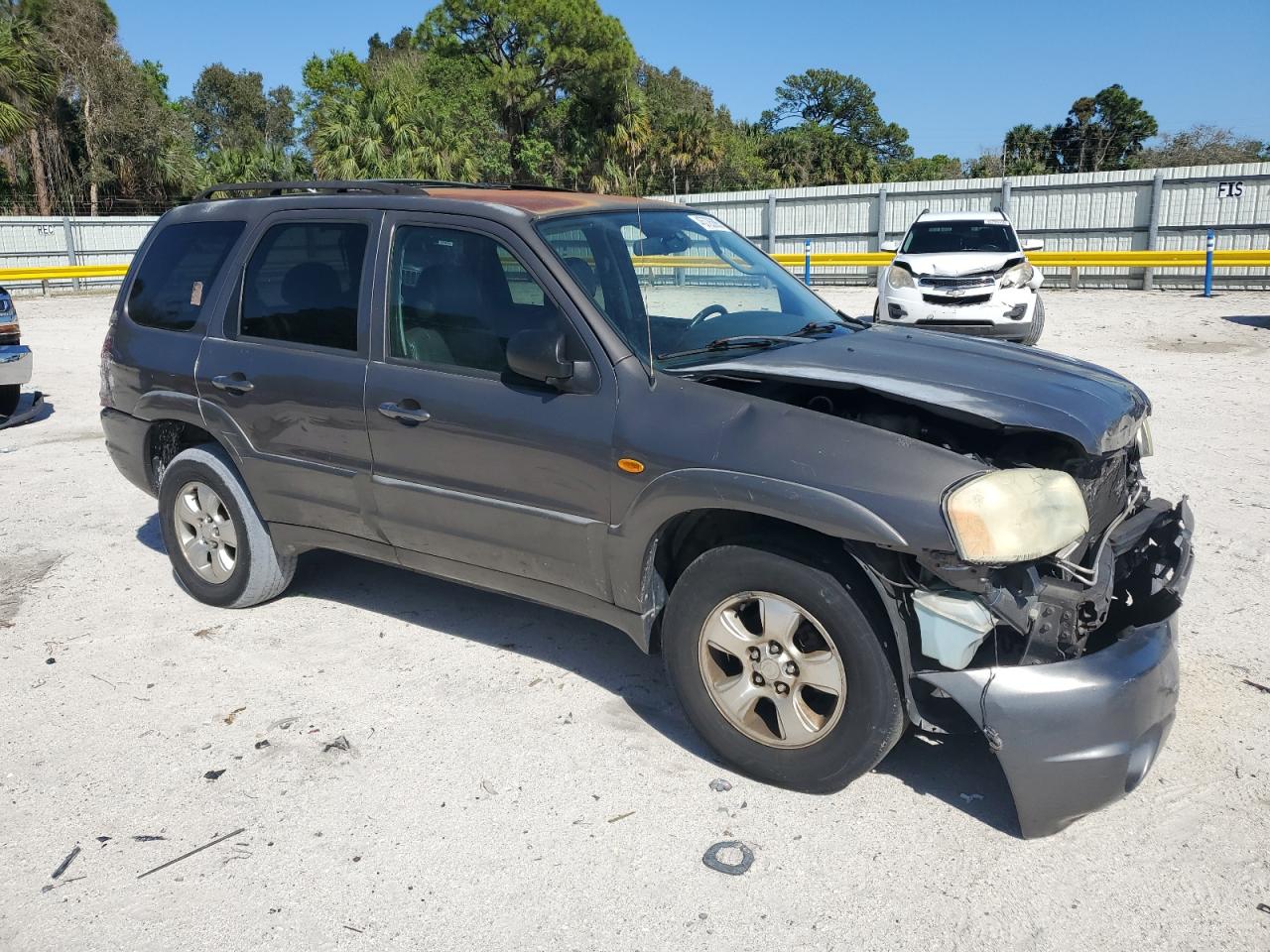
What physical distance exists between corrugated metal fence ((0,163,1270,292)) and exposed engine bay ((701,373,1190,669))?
19744mm

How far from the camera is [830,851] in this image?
3.04m

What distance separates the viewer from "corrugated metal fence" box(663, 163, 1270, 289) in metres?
21.4

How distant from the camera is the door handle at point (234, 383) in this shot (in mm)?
4496

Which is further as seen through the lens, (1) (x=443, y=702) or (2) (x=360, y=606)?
(2) (x=360, y=606)

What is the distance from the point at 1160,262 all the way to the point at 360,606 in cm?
1908

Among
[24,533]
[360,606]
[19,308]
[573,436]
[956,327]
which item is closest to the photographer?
[573,436]

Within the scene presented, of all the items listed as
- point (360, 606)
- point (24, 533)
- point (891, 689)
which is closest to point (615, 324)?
point (891, 689)

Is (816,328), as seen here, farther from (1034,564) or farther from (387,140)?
(387,140)

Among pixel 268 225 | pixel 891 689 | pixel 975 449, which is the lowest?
pixel 891 689

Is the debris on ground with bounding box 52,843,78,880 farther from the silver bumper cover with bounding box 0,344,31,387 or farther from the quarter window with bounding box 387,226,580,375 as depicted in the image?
the silver bumper cover with bounding box 0,344,31,387

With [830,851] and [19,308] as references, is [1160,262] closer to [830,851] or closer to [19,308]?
[830,851]

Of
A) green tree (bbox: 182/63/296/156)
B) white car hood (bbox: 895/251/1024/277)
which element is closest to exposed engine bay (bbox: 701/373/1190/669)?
white car hood (bbox: 895/251/1024/277)

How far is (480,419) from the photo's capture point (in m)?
3.77

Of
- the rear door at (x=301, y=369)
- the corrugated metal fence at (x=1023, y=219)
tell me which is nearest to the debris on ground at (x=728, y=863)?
the rear door at (x=301, y=369)
